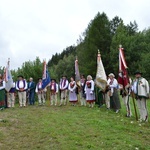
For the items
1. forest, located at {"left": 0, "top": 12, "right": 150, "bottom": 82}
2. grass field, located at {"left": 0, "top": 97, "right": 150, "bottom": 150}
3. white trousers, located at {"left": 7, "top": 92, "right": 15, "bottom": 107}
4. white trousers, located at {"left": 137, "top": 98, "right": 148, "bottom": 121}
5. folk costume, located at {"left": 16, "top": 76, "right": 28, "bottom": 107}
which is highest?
forest, located at {"left": 0, "top": 12, "right": 150, "bottom": 82}

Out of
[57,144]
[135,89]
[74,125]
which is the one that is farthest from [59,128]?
[135,89]

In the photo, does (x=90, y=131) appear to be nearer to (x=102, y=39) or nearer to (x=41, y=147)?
(x=41, y=147)

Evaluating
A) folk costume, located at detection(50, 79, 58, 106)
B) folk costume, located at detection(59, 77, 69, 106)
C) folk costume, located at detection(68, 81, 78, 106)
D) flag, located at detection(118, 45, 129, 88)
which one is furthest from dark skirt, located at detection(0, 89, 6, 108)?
flag, located at detection(118, 45, 129, 88)

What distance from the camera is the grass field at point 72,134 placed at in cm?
935

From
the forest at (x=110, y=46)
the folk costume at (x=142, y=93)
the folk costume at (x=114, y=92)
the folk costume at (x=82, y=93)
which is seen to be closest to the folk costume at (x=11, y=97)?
the folk costume at (x=82, y=93)

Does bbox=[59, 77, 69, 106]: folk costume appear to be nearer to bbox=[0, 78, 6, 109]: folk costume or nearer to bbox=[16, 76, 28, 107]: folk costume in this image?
bbox=[16, 76, 28, 107]: folk costume

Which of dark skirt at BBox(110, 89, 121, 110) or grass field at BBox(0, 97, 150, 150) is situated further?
dark skirt at BBox(110, 89, 121, 110)

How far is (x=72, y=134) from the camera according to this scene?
10.5 m

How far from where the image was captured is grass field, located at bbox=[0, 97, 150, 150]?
9.35m

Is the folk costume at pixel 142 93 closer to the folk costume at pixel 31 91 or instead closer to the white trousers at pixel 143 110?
the white trousers at pixel 143 110

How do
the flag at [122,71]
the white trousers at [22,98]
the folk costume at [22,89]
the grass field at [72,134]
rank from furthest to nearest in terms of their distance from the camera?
the white trousers at [22,98] < the folk costume at [22,89] < the flag at [122,71] < the grass field at [72,134]

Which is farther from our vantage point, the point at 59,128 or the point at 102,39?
the point at 102,39

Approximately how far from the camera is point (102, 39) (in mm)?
56188

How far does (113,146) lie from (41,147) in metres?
2.14
